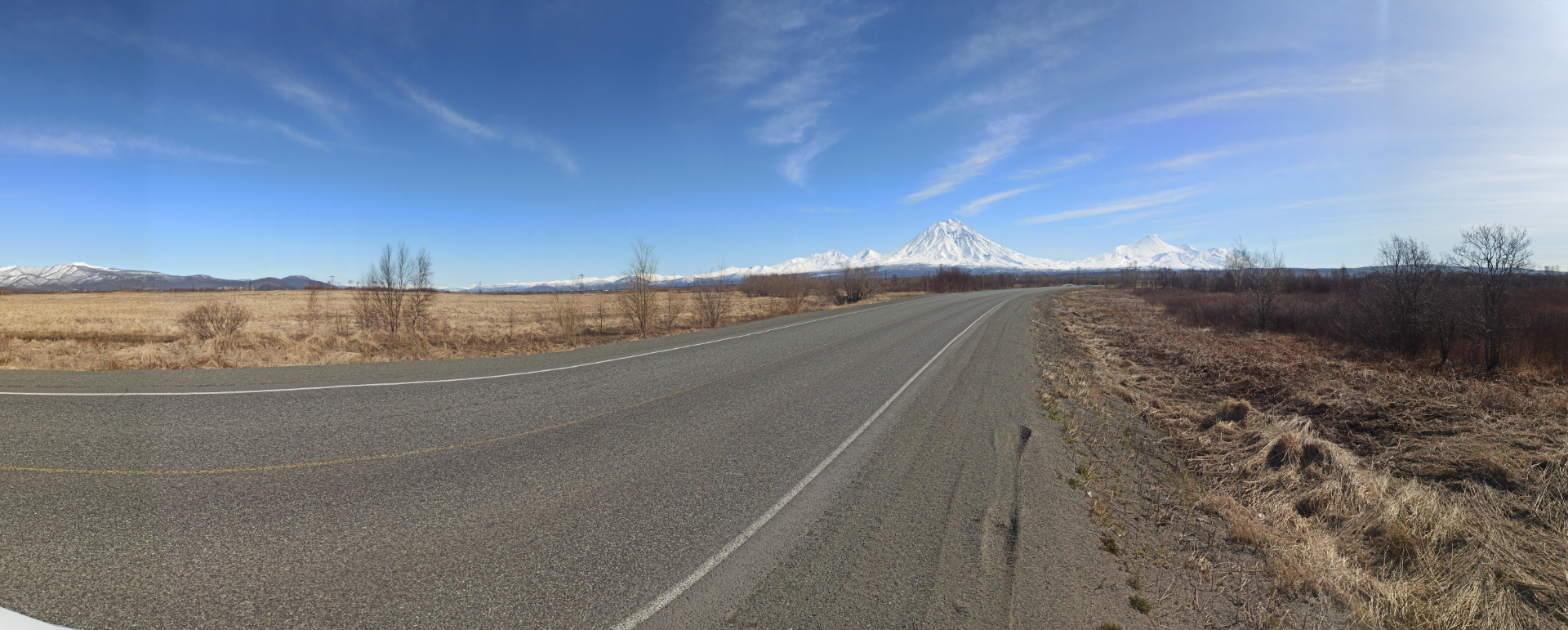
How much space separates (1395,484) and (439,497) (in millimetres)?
9647

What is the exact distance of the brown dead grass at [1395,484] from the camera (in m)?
3.65

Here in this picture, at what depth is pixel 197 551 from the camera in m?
3.34

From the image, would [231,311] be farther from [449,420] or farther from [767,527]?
[767,527]

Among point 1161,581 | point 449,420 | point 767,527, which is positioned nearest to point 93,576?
point 449,420

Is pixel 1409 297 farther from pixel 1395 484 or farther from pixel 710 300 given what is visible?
pixel 710 300

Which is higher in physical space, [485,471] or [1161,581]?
[485,471]

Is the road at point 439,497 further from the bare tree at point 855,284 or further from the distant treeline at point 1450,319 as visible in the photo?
the bare tree at point 855,284

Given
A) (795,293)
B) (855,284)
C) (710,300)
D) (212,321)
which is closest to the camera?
(212,321)

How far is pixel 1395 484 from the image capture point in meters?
5.41

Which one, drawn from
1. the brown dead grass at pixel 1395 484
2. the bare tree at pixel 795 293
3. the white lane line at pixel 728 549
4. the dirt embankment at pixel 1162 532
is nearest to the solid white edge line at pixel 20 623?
the white lane line at pixel 728 549

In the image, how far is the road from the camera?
9.82 ft

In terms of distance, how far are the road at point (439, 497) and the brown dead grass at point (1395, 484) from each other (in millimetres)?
2536

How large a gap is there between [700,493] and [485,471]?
7.07 feet

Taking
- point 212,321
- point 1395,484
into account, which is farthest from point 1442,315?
point 212,321
